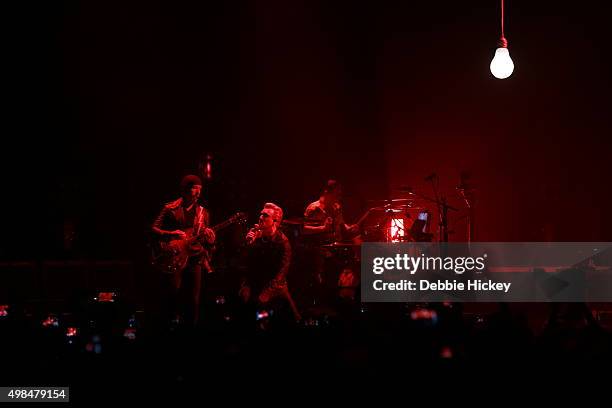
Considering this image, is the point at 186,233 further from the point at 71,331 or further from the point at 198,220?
the point at 71,331

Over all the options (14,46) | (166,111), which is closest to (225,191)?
(166,111)

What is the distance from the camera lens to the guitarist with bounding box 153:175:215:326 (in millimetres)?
7703

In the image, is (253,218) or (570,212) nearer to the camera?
(570,212)

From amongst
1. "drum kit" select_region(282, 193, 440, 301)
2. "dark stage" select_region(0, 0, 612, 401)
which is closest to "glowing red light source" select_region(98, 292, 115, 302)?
"drum kit" select_region(282, 193, 440, 301)

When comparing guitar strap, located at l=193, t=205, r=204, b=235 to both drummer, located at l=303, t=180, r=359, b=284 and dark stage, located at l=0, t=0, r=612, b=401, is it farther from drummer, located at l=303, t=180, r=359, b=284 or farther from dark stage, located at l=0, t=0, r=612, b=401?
dark stage, located at l=0, t=0, r=612, b=401

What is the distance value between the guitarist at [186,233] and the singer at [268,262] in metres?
0.64

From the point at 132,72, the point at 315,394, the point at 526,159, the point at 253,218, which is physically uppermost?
the point at 132,72

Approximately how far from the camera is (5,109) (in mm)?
11734

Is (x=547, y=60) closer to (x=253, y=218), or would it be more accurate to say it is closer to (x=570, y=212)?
(x=570, y=212)

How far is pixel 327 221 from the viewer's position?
31.2 ft

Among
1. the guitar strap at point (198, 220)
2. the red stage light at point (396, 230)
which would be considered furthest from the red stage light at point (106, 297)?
the red stage light at point (396, 230)

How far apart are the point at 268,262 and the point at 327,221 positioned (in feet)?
4.88

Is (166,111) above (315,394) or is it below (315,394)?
above

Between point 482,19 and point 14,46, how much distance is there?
313 inches
